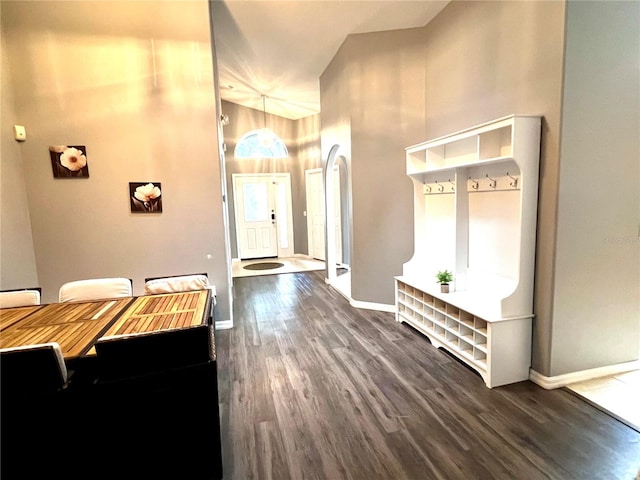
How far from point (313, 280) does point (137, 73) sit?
3.98 metres

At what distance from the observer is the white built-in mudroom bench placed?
240cm

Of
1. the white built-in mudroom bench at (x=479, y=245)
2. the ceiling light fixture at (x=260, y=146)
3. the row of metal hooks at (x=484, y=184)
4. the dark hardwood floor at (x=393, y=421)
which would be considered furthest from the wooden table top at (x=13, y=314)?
the ceiling light fixture at (x=260, y=146)

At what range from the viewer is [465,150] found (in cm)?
306

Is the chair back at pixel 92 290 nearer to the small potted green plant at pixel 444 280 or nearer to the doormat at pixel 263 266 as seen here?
the small potted green plant at pixel 444 280

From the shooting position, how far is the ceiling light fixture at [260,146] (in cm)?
768

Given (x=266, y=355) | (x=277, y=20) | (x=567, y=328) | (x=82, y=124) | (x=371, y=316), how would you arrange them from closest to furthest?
(x=567, y=328) → (x=266, y=355) → (x=82, y=124) → (x=277, y=20) → (x=371, y=316)

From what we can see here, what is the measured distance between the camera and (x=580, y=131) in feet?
7.27

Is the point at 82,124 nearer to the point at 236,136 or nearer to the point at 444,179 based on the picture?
the point at 444,179

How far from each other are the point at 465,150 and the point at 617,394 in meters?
2.21

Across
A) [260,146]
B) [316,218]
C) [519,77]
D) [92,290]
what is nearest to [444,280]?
[519,77]

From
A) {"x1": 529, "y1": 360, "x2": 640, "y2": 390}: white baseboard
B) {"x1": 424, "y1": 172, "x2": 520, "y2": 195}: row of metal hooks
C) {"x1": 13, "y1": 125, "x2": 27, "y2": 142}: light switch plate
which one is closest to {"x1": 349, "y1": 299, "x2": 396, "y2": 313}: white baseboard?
{"x1": 424, "y1": 172, "x2": 520, "y2": 195}: row of metal hooks

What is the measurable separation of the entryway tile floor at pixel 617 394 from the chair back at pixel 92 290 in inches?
140

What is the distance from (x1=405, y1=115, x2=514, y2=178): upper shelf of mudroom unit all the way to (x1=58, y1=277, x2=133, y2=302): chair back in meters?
3.02

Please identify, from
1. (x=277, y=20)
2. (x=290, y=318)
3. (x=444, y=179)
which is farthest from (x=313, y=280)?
(x=277, y=20)
